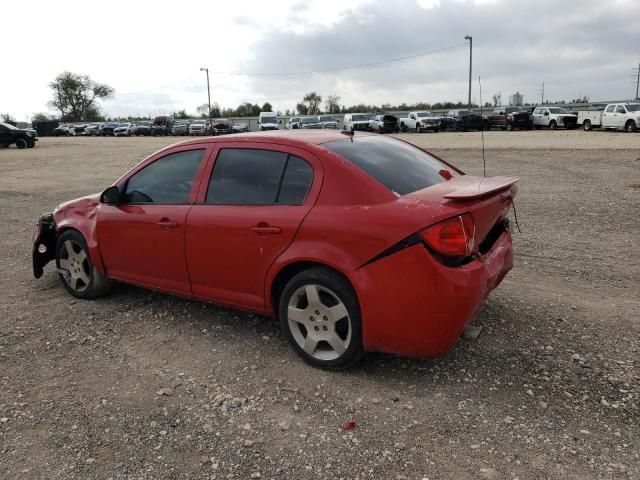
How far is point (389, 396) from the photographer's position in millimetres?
3275

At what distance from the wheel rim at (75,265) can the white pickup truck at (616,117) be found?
32.0m

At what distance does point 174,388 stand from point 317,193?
1584mm

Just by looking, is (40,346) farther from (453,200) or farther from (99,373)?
(453,200)

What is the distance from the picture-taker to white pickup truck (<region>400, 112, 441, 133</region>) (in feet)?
135

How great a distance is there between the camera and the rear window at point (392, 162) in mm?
3506

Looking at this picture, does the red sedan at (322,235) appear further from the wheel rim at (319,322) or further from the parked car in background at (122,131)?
the parked car in background at (122,131)

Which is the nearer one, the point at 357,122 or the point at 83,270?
the point at 83,270

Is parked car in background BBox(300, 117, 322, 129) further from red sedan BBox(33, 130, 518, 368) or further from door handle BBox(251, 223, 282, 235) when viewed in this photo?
door handle BBox(251, 223, 282, 235)

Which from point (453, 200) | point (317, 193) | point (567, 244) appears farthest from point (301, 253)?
point (567, 244)

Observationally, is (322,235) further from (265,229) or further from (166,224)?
(166,224)

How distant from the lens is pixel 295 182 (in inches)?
143

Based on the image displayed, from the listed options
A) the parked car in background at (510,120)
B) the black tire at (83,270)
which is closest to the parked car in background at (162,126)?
the parked car in background at (510,120)

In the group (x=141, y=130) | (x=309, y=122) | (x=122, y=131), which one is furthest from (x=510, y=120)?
(x=122, y=131)

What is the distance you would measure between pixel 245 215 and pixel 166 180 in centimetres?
104
